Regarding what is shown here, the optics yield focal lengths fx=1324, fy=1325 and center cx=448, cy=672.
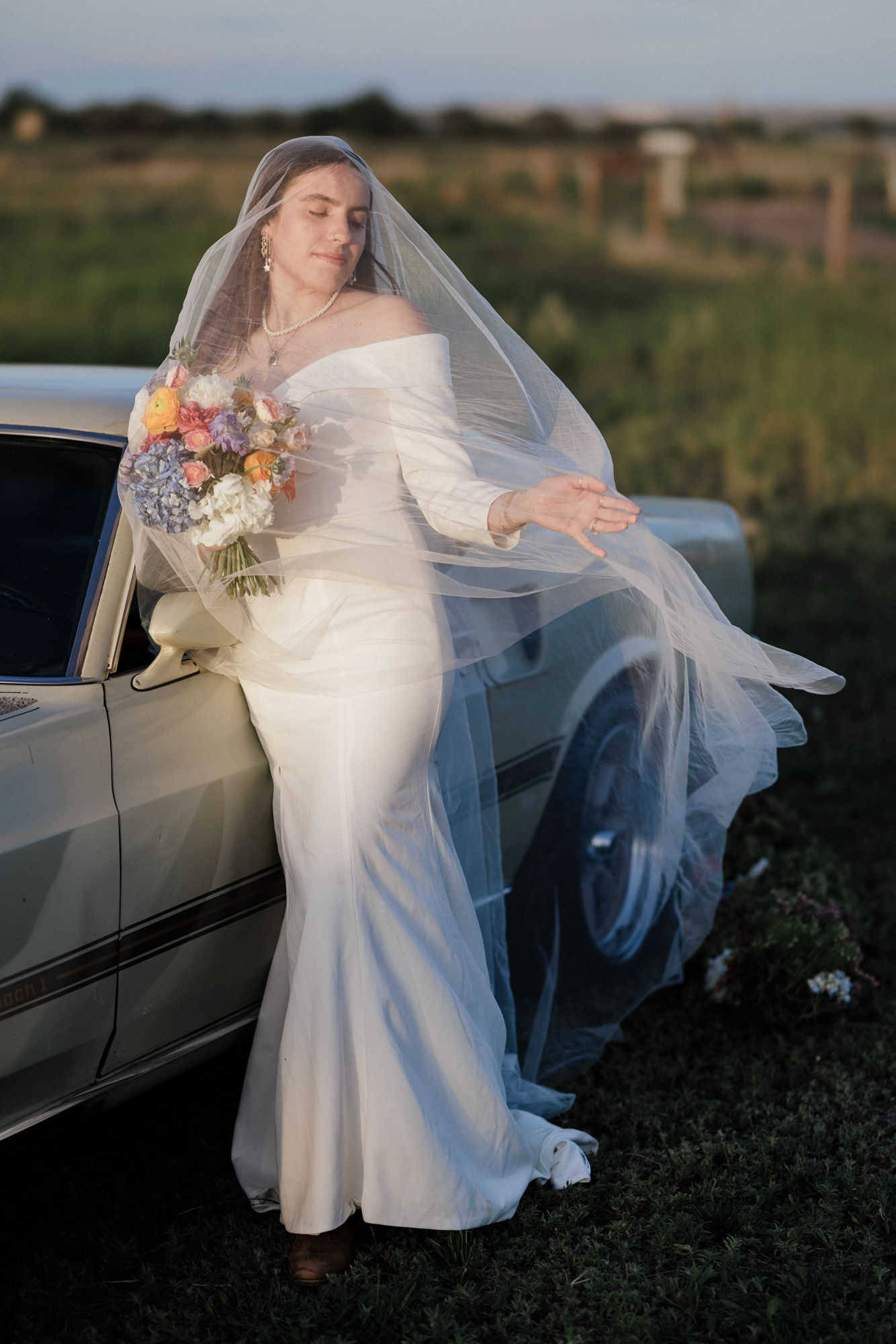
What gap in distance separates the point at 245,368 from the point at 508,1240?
6.04 ft

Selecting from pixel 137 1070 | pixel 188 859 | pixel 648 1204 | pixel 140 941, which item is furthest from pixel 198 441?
pixel 648 1204

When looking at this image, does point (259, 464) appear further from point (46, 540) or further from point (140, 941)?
point (140, 941)

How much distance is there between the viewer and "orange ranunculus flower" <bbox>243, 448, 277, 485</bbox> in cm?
240

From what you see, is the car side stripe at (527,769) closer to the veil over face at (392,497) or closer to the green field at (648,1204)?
the veil over face at (392,497)

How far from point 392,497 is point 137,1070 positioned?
1.23 metres

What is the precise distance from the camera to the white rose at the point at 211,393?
241cm

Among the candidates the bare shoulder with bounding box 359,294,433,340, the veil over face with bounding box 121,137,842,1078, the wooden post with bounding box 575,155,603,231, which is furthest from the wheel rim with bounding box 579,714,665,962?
the wooden post with bounding box 575,155,603,231

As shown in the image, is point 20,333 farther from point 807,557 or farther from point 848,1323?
point 848,1323

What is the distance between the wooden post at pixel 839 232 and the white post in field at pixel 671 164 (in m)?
3.34

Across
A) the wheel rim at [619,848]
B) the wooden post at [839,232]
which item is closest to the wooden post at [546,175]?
the wooden post at [839,232]

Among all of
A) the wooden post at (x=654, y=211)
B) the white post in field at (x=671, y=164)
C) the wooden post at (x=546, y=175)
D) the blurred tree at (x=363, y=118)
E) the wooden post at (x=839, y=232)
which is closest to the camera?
the wooden post at (x=839, y=232)

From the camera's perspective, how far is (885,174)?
25.5 metres

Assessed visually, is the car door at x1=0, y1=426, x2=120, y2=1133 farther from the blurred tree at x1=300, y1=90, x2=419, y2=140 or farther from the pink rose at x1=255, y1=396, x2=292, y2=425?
the blurred tree at x1=300, y1=90, x2=419, y2=140

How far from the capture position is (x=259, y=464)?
2.40m
